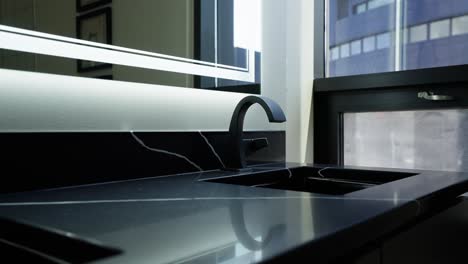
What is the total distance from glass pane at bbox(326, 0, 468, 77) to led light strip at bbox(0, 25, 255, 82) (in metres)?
0.63

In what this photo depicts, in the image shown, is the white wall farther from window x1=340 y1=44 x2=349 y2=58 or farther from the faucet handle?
the faucet handle

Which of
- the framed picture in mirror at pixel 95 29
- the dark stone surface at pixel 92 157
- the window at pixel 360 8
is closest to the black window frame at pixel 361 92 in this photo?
the window at pixel 360 8

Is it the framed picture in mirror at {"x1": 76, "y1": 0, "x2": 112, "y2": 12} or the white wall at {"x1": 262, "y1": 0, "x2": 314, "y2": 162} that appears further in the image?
the white wall at {"x1": 262, "y1": 0, "x2": 314, "y2": 162}

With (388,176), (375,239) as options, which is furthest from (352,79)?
(375,239)

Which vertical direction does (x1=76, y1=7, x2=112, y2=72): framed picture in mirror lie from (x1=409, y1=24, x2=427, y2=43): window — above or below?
below

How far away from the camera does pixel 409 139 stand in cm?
160

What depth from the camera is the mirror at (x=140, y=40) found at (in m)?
0.92

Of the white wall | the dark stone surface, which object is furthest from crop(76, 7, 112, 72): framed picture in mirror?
the white wall

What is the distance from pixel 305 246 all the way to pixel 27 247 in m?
0.39

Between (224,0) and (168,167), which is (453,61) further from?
(168,167)

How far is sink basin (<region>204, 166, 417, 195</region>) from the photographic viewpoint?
1233mm

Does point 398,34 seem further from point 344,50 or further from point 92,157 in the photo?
point 92,157

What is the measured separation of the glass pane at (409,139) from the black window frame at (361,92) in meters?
0.04

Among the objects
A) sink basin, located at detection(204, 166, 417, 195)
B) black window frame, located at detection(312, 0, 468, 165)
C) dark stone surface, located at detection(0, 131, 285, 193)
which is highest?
black window frame, located at detection(312, 0, 468, 165)
